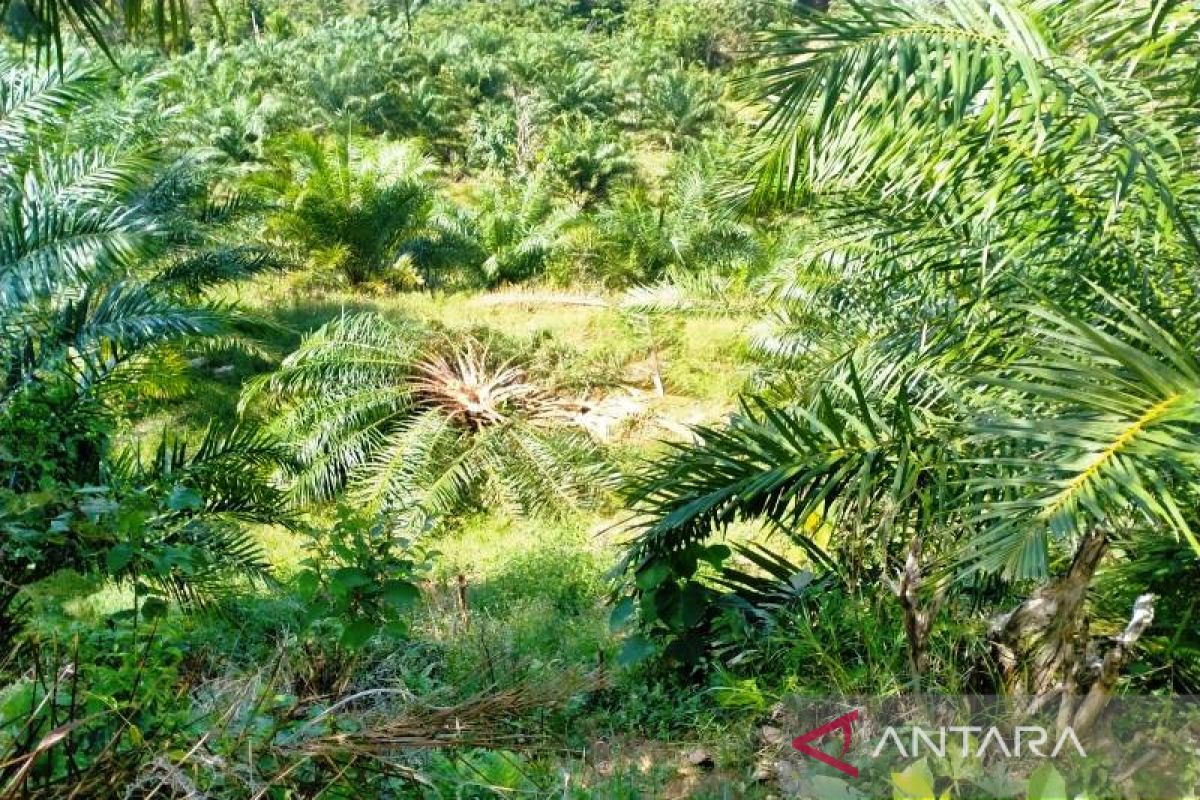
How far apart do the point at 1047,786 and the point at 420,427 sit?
35.5ft

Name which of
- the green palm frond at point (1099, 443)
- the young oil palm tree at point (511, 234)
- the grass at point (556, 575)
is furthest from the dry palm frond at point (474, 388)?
the green palm frond at point (1099, 443)

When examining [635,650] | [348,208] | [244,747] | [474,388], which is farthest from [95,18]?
[348,208]

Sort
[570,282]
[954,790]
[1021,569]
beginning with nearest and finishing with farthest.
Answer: [954,790] < [1021,569] < [570,282]

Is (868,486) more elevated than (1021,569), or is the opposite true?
(1021,569)

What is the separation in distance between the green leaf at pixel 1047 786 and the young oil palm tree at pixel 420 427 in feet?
30.9

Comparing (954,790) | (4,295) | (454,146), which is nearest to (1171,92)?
(954,790)

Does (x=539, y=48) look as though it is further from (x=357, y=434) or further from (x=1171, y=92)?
(x=1171, y=92)

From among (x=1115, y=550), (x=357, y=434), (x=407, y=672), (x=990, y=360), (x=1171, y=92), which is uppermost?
(x=1171, y=92)

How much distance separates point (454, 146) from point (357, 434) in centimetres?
1760

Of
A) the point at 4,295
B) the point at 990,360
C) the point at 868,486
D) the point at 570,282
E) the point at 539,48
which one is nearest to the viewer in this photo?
the point at 868,486

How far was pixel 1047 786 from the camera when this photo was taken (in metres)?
1.61

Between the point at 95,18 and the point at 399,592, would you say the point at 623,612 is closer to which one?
the point at 399,592

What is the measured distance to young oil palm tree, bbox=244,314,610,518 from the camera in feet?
38.4

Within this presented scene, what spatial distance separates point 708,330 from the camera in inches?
610
